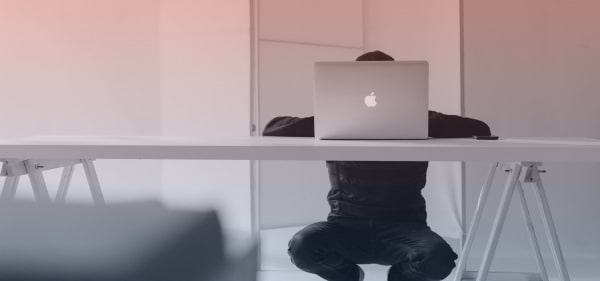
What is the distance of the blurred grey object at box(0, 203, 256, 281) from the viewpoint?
18.5 inches

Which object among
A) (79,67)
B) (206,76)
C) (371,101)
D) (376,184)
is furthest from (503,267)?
(79,67)

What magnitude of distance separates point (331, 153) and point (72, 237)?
41.5 inches

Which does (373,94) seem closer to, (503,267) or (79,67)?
(503,267)

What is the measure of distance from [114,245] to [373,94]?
1.41 metres

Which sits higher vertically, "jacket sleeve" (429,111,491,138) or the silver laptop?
the silver laptop

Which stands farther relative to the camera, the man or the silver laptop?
the man

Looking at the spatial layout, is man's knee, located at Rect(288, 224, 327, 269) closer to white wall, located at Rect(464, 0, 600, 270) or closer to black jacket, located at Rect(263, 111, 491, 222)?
black jacket, located at Rect(263, 111, 491, 222)

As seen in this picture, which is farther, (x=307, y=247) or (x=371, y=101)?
(x=307, y=247)

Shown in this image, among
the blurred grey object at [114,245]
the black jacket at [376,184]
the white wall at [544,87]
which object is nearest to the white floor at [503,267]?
the white wall at [544,87]

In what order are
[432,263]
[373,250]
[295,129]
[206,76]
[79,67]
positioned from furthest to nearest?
[79,67] < [206,76] < [295,129] < [373,250] < [432,263]

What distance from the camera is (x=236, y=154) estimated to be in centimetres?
154

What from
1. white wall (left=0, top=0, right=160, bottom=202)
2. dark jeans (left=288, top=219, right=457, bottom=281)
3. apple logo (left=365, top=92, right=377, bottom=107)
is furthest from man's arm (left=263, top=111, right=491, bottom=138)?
white wall (left=0, top=0, right=160, bottom=202)

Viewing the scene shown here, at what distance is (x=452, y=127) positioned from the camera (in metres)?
2.28

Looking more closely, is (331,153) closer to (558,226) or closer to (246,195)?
(246,195)
